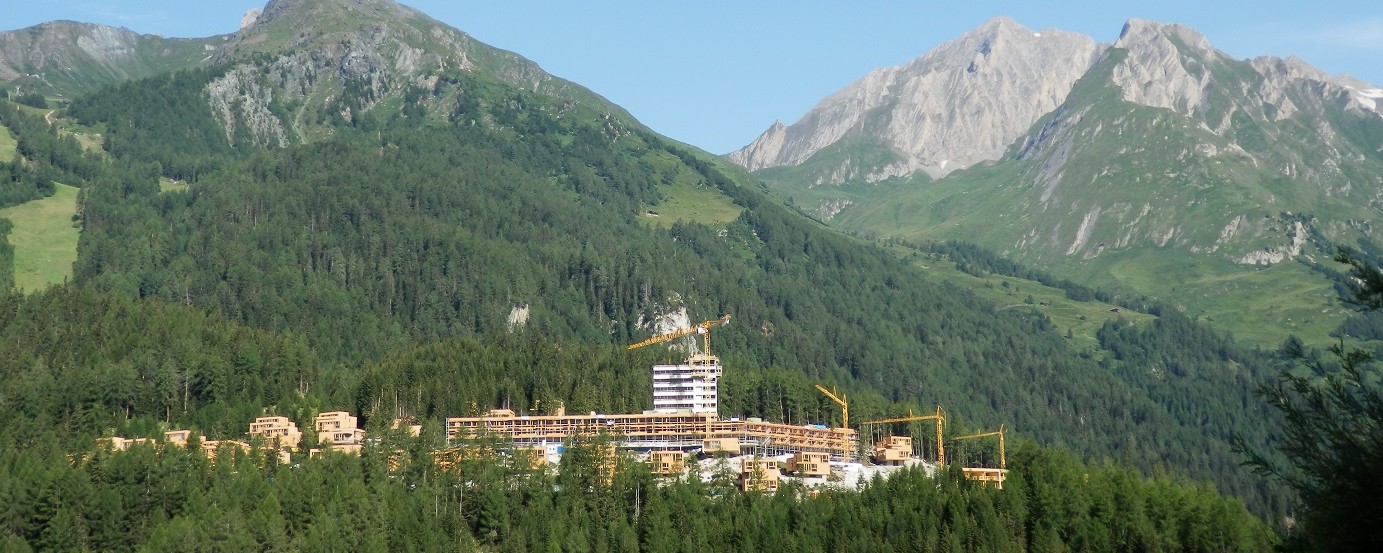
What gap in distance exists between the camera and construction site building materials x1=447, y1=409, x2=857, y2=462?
195000mm

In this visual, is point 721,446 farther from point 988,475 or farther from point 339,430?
point 339,430

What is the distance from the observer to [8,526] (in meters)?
156

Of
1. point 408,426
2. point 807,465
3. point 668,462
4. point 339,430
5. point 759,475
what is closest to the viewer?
point 759,475

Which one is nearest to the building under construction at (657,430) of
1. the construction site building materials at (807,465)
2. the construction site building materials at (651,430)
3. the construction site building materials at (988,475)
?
the construction site building materials at (651,430)

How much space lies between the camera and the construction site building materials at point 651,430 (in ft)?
640

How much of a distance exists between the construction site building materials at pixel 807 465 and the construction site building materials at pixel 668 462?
12903 millimetres

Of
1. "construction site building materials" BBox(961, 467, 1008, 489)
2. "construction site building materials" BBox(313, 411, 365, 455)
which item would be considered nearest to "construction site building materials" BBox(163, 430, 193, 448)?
"construction site building materials" BBox(313, 411, 365, 455)

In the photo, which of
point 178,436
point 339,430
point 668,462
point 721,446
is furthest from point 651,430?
point 178,436

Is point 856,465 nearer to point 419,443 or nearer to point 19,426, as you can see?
point 419,443

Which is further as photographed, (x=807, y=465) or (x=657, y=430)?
(x=657, y=430)

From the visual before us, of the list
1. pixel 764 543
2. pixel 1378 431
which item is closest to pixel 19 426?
pixel 764 543

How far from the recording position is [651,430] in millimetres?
196375

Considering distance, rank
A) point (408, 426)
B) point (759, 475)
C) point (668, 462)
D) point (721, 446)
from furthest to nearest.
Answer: point (721, 446)
point (408, 426)
point (668, 462)
point (759, 475)

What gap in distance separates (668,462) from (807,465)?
54.1 ft
